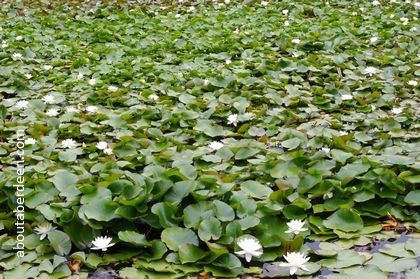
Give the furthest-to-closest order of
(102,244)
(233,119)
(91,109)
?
(91,109), (233,119), (102,244)

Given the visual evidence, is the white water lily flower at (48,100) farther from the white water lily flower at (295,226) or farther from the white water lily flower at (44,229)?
the white water lily flower at (295,226)

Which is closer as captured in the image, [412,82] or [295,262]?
[295,262]

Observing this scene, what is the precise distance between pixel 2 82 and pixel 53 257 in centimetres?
206

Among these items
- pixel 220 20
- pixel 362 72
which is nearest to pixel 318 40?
pixel 362 72

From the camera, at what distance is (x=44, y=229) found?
1881 millimetres

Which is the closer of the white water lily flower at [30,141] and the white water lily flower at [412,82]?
the white water lily flower at [30,141]

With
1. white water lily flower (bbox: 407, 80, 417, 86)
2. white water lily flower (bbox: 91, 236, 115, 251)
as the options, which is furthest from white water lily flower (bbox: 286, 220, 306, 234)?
white water lily flower (bbox: 407, 80, 417, 86)

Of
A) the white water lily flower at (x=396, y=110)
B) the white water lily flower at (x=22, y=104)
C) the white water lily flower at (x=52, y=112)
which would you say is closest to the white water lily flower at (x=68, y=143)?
the white water lily flower at (x=52, y=112)

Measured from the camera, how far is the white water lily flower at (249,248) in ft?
5.64

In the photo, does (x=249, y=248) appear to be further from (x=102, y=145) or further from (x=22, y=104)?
(x=22, y=104)

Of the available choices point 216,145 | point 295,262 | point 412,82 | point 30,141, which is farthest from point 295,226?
point 412,82

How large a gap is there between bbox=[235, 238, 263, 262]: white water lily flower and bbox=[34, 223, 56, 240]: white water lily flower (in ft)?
2.15

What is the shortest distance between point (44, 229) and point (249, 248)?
713mm

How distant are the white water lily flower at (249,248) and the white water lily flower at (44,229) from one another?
656mm
